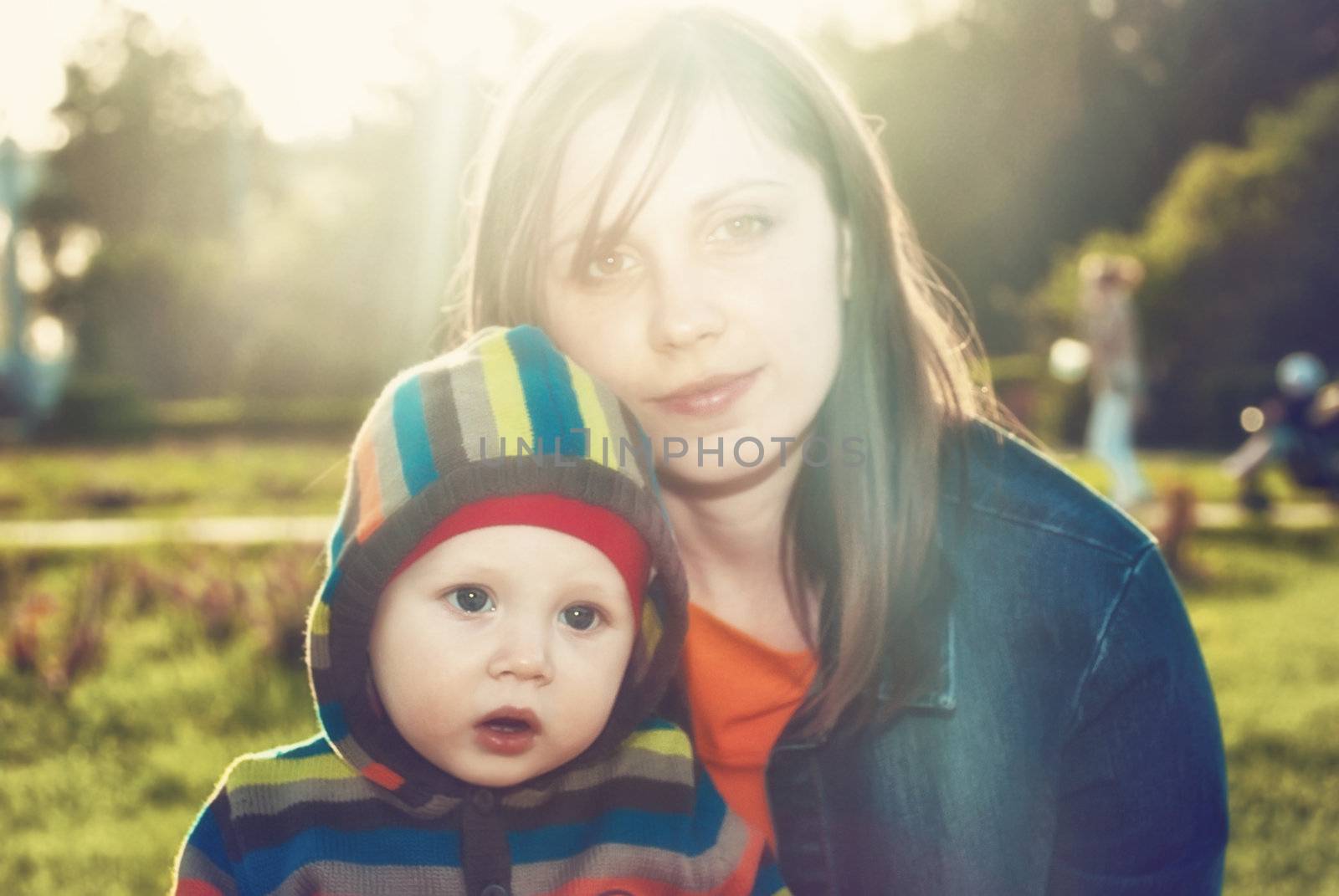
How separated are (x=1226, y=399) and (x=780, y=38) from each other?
1487 cm

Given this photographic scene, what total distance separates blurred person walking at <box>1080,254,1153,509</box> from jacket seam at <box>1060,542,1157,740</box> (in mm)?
7777

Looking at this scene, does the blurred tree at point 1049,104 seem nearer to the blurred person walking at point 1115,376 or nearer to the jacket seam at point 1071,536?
the blurred person walking at point 1115,376

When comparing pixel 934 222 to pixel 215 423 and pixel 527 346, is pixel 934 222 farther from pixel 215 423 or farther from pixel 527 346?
pixel 527 346

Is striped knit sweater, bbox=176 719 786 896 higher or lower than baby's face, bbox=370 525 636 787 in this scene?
lower

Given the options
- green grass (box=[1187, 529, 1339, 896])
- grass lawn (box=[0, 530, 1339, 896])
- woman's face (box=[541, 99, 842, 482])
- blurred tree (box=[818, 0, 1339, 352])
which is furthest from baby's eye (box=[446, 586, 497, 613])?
blurred tree (box=[818, 0, 1339, 352])

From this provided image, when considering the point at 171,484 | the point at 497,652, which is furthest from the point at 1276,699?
the point at 171,484

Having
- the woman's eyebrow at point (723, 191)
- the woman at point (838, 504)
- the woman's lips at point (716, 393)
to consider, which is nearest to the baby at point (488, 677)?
the woman's lips at point (716, 393)

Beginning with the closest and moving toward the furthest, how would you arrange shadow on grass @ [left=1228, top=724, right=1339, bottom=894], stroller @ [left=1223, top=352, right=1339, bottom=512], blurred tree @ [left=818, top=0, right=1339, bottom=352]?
shadow on grass @ [left=1228, top=724, right=1339, bottom=894] < stroller @ [left=1223, top=352, right=1339, bottom=512] < blurred tree @ [left=818, top=0, right=1339, bottom=352]

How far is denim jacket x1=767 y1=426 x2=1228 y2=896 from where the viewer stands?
5.72 ft

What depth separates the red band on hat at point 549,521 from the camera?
1.62m

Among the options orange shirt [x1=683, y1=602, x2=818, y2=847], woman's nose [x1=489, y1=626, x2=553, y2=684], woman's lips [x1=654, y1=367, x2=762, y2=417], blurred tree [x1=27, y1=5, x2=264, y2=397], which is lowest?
orange shirt [x1=683, y1=602, x2=818, y2=847]

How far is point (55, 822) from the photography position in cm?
375

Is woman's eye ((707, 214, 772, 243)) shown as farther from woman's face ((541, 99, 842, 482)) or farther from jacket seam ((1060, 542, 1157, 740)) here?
jacket seam ((1060, 542, 1157, 740))

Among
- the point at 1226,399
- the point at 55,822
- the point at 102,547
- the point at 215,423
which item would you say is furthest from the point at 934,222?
the point at 55,822
